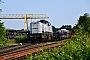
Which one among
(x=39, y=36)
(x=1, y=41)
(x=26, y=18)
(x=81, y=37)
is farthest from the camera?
(x=26, y=18)

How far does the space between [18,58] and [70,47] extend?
492cm

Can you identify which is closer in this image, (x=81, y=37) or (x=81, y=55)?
(x=81, y=55)

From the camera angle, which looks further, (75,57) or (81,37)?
(81,37)

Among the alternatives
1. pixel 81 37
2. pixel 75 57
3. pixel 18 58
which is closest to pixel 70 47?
pixel 75 57

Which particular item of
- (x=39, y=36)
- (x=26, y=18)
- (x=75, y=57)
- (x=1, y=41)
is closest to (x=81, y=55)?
(x=75, y=57)

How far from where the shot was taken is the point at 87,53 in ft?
29.6

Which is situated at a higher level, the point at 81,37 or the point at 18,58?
the point at 81,37

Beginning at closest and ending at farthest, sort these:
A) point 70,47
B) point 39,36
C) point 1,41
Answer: point 70,47 < point 1,41 < point 39,36

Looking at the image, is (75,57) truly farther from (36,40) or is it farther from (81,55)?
(36,40)

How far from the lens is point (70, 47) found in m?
9.64

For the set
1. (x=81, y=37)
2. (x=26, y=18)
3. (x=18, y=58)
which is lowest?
(x=18, y=58)

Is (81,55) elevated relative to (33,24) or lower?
lower

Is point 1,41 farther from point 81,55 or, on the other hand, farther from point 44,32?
point 81,55

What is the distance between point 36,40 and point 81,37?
79.8 ft
